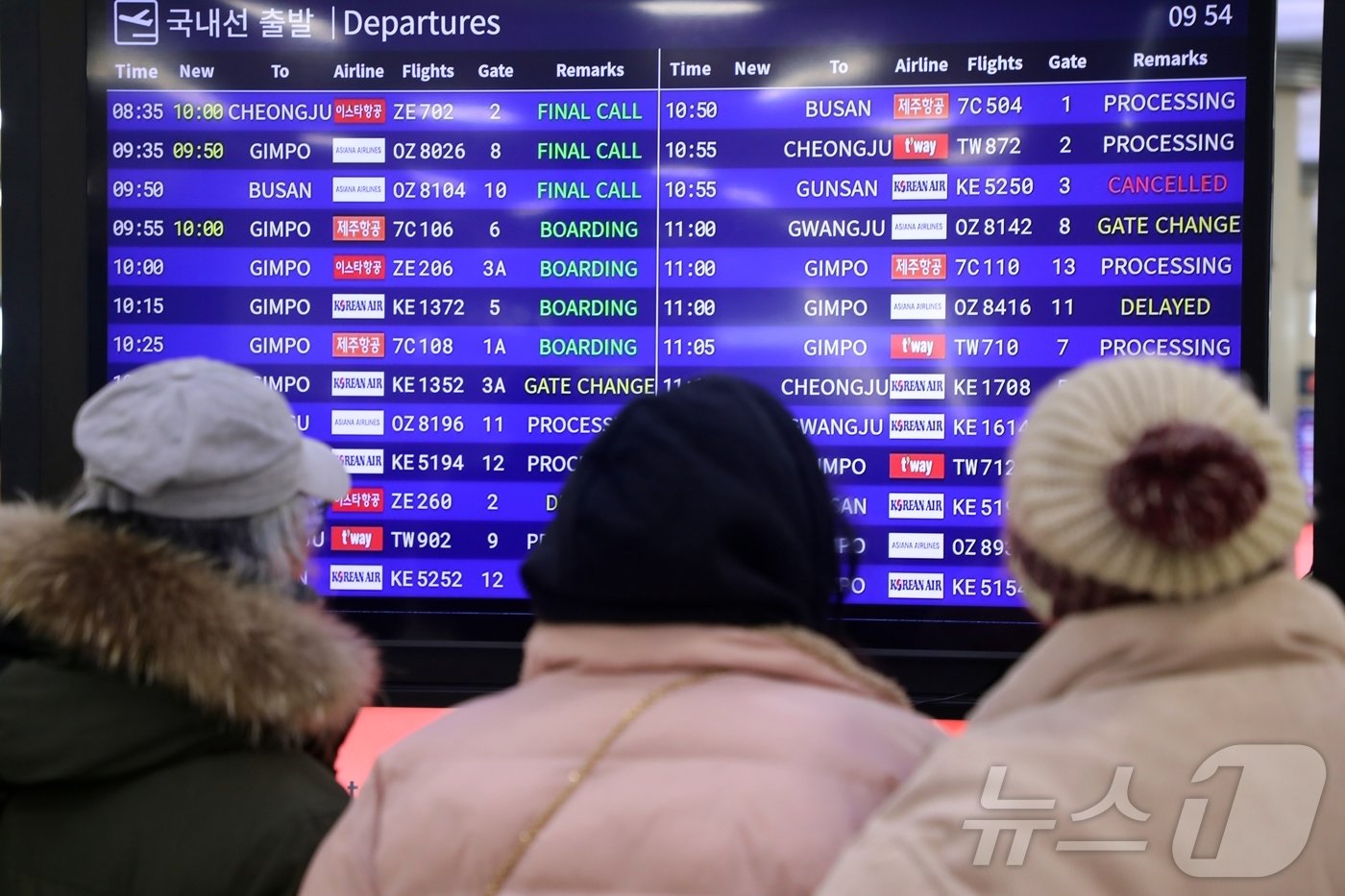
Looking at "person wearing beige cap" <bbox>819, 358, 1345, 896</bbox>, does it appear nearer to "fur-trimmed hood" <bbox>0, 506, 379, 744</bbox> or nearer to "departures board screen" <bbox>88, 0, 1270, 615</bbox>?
"fur-trimmed hood" <bbox>0, 506, 379, 744</bbox>

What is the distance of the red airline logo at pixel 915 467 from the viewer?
2.44m

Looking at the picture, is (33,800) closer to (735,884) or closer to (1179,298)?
(735,884)

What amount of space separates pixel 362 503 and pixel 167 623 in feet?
3.29

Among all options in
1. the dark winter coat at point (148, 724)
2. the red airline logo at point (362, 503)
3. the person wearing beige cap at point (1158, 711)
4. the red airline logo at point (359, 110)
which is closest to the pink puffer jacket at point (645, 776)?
the person wearing beige cap at point (1158, 711)

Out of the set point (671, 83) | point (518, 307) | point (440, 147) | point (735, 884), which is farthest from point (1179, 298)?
point (735, 884)

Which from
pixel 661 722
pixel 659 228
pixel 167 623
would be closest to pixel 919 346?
pixel 659 228

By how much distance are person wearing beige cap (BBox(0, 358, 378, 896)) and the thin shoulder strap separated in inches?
17.0

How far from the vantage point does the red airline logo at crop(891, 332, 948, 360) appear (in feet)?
8.00

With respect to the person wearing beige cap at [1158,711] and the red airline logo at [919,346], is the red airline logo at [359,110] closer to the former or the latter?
the red airline logo at [919,346]

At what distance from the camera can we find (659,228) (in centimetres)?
250

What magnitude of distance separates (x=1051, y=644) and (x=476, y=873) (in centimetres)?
63

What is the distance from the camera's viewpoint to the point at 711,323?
8.15 feet

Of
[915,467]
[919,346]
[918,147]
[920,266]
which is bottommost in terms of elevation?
[915,467]

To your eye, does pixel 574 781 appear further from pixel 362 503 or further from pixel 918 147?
pixel 918 147
